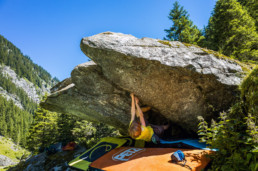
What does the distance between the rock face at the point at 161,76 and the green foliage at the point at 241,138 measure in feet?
4.08

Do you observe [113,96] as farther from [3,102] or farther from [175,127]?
[3,102]

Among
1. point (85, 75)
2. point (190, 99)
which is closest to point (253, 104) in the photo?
point (190, 99)

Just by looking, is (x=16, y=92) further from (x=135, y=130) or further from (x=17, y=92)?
(x=135, y=130)

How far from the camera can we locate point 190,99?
5.46 metres

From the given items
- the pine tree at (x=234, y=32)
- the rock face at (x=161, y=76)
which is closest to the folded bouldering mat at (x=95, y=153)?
the rock face at (x=161, y=76)

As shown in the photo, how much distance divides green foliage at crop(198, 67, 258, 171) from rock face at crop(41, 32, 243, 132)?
4.08 ft

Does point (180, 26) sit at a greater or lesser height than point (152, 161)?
greater

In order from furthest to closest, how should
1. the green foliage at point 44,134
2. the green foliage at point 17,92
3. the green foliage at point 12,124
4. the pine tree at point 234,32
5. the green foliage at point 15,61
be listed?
the green foliage at point 15,61 → the green foliage at point 17,92 → the green foliage at point 12,124 → the green foliage at point 44,134 → the pine tree at point 234,32

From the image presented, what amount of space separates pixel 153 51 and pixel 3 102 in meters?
130

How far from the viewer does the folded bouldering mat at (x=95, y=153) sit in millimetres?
5350

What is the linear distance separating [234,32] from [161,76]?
380 inches

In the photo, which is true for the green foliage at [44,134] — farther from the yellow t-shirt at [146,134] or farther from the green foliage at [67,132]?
the yellow t-shirt at [146,134]

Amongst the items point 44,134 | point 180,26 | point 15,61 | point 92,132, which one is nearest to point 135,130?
point 92,132

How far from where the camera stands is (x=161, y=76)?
5309mm
